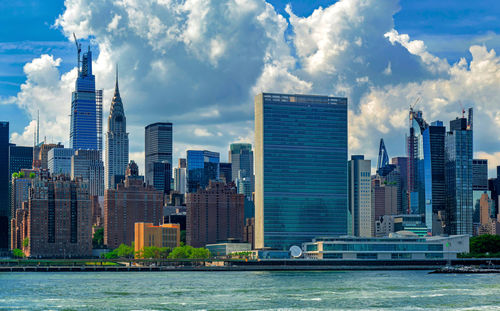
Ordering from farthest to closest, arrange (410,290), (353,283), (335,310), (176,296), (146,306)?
(353,283)
(410,290)
(176,296)
(146,306)
(335,310)

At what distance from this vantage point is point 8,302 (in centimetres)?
15150

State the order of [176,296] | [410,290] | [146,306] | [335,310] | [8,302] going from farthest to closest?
[410,290] → [176,296] → [8,302] → [146,306] → [335,310]

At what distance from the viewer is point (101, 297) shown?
161 meters

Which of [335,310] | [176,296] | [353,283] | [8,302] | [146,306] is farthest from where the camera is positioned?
[353,283]

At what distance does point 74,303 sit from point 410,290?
64910 millimetres

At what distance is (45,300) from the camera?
509ft

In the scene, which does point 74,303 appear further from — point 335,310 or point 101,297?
point 335,310

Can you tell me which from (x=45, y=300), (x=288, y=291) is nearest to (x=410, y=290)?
(x=288, y=291)

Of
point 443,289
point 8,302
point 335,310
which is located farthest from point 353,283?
point 8,302

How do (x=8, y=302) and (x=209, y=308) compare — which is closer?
(x=209, y=308)

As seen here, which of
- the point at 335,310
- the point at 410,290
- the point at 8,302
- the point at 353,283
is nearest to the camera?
the point at 335,310

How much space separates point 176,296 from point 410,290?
45.6 m

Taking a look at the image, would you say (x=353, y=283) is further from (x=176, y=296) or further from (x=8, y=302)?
(x=8, y=302)

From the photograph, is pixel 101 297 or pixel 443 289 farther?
pixel 443 289
